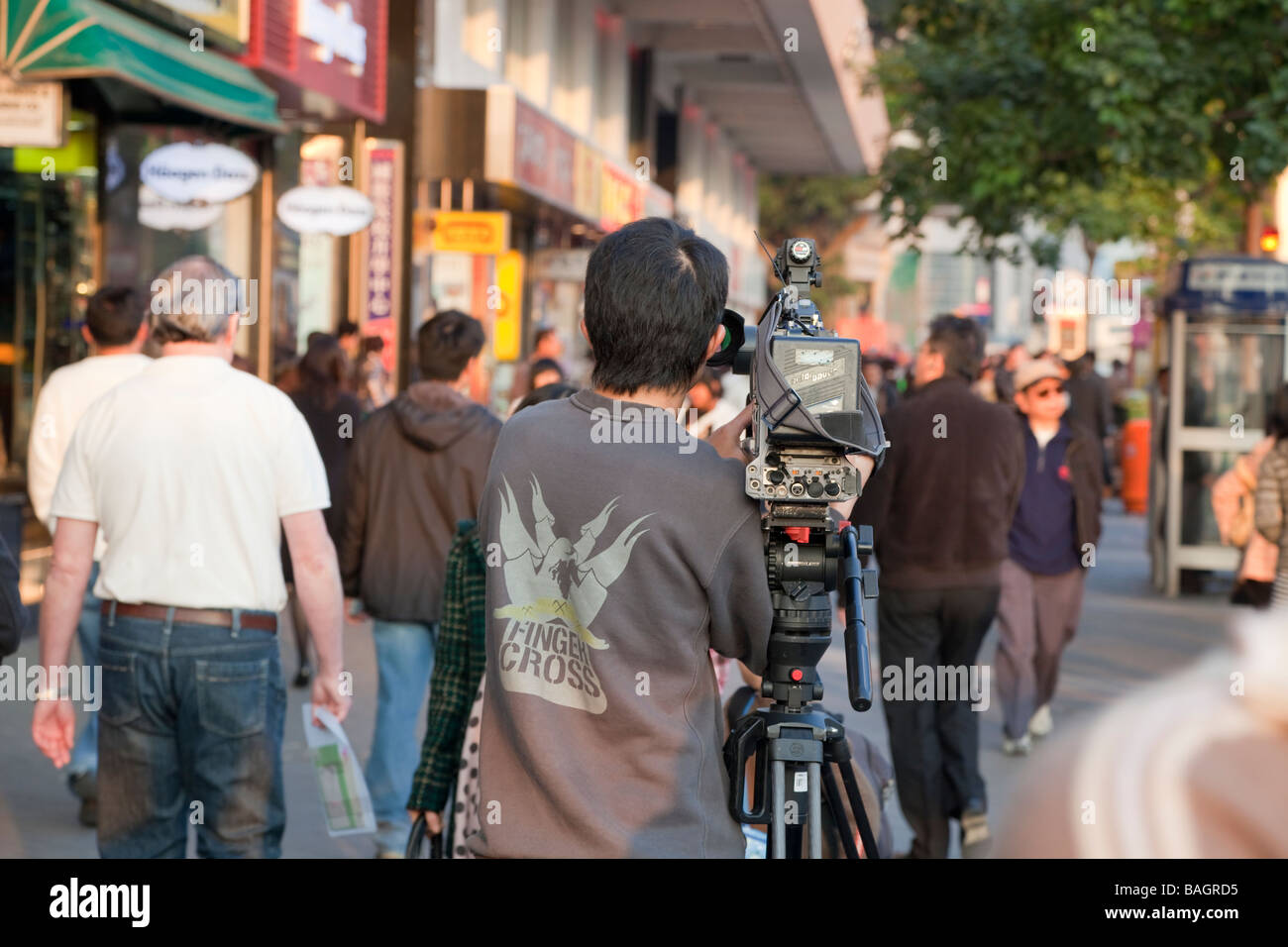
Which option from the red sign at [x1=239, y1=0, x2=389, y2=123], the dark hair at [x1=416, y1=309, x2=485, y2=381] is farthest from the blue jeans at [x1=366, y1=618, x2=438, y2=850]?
the red sign at [x1=239, y1=0, x2=389, y2=123]

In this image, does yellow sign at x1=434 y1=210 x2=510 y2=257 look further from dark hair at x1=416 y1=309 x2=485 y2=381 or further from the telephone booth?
dark hair at x1=416 y1=309 x2=485 y2=381

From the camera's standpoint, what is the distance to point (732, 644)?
8.35 ft

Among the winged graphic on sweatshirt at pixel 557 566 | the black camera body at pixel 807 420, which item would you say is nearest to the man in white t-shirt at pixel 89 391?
the winged graphic on sweatshirt at pixel 557 566

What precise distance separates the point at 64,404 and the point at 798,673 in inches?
182

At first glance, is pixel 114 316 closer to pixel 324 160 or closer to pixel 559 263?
pixel 324 160

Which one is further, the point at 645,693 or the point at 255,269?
the point at 255,269

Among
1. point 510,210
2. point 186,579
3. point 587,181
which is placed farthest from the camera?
point 510,210

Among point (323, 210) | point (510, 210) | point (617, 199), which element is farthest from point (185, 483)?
point (617, 199)

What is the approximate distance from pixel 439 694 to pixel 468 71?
48.8 feet

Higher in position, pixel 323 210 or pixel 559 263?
pixel 559 263

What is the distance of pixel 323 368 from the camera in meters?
8.84

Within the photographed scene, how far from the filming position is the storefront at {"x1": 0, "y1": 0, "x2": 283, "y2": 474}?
931cm
